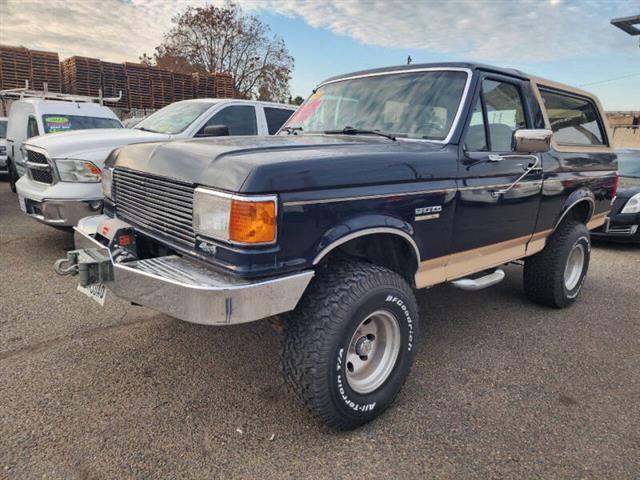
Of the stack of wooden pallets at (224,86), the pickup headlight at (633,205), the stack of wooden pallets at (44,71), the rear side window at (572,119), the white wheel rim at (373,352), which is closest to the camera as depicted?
the white wheel rim at (373,352)

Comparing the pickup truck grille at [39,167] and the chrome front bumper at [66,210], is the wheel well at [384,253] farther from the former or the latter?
the pickup truck grille at [39,167]

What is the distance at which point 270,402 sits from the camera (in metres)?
2.69

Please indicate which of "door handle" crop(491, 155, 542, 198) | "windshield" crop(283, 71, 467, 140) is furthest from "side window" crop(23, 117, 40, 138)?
"door handle" crop(491, 155, 542, 198)

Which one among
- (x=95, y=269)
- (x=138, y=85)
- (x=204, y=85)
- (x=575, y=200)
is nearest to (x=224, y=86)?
(x=204, y=85)

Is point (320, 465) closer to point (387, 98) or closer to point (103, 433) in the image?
point (103, 433)

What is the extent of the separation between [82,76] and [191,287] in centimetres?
1757

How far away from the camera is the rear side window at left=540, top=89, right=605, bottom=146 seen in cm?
411

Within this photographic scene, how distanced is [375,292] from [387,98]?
168 cm

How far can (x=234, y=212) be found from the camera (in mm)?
2010

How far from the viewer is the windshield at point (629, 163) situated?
8.25 m

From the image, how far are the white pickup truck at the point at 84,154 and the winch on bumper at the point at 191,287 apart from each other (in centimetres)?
243

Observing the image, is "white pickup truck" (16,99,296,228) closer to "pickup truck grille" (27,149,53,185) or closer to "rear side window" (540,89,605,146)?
"pickup truck grille" (27,149,53,185)

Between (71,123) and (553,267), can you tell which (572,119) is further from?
(71,123)

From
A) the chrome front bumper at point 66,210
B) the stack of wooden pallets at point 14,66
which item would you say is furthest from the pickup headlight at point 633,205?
the stack of wooden pallets at point 14,66
